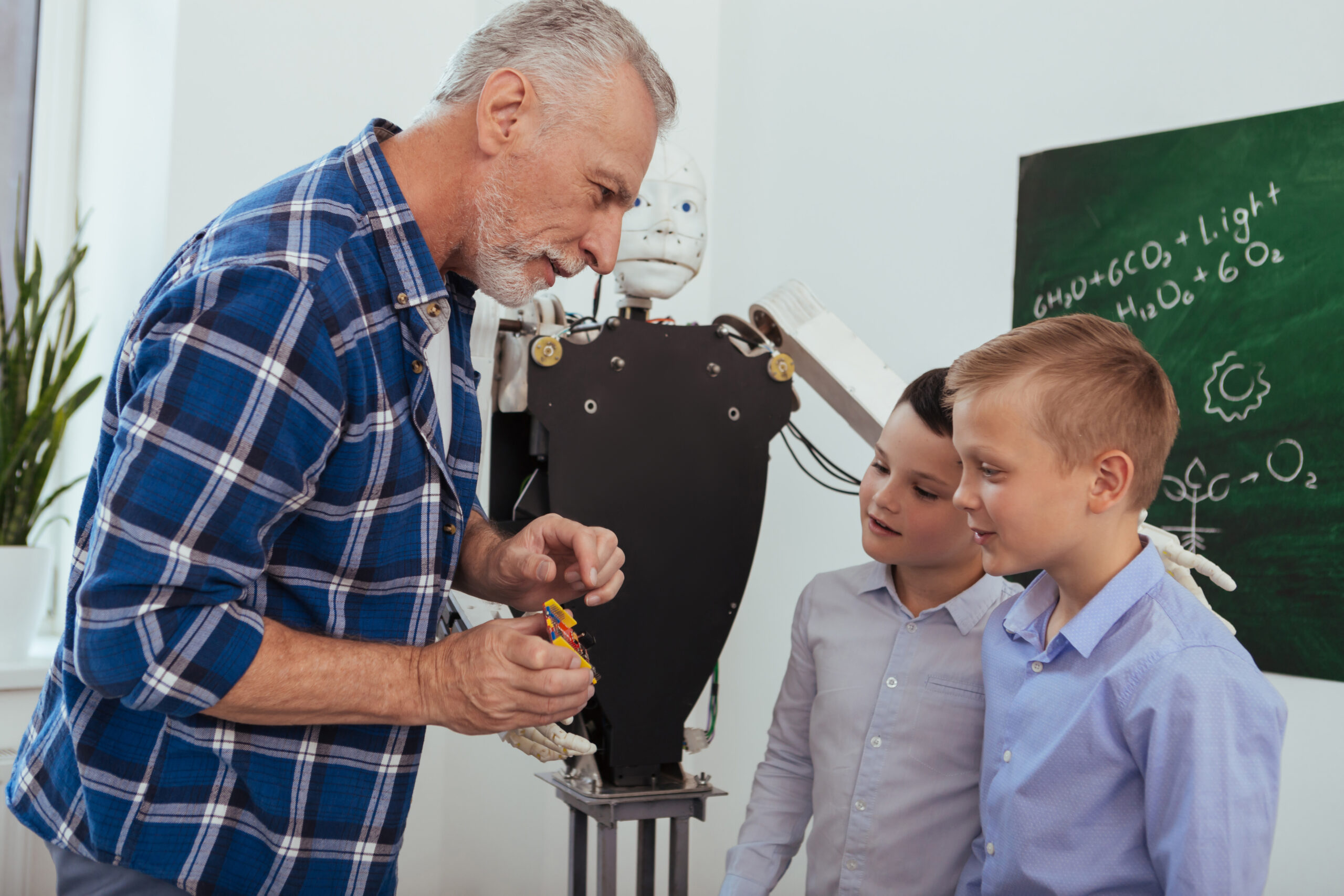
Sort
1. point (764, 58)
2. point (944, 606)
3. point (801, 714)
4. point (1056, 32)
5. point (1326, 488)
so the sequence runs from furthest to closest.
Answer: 1. point (764, 58)
2. point (1056, 32)
3. point (1326, 488)
4. point (801, 714)
5. point (944, 606)

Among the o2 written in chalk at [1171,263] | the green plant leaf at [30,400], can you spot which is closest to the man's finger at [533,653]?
the o2 written in chalk at [1171,263]

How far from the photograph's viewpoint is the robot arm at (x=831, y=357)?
1725 millimetres

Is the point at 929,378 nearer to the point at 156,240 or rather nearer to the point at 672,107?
the point at 672,107

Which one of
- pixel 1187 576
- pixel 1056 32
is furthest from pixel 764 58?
pixel 1187 576

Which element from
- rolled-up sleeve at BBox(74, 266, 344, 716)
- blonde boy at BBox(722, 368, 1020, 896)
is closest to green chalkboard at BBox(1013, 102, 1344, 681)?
blonde boy at BBox(722, 368, 1020, 896)

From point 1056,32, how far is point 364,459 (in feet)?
6.21

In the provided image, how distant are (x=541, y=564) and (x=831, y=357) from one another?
841 mm

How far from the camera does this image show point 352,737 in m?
1.00

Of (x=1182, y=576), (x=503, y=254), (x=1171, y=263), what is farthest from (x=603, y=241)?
(x=1171, y=263)

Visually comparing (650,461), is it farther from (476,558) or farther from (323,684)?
(323,684)

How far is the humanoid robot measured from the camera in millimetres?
1591

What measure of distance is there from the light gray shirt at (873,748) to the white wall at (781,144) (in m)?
0.90

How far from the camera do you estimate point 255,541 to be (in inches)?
33.5

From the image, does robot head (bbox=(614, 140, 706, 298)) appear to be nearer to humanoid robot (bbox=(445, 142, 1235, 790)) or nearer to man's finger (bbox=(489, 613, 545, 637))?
humanoid robot (bbox=(445, 142, 1235, 790))
